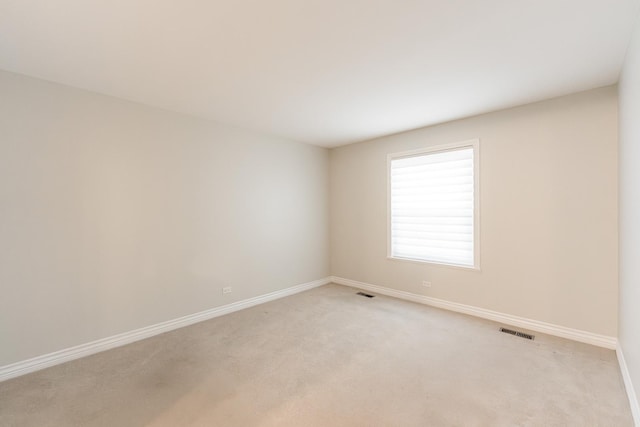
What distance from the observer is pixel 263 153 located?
162 inches

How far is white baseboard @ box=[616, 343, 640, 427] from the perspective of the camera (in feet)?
5.48

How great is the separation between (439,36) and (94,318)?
12.5 feet

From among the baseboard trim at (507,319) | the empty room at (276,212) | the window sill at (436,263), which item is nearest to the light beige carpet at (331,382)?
the empty room at (276,212)

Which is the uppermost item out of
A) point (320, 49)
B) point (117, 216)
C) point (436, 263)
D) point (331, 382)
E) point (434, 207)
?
point (320, 49)

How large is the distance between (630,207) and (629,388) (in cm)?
126

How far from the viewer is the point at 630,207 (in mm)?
1976

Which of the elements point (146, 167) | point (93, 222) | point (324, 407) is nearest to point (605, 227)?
point (324, 407)

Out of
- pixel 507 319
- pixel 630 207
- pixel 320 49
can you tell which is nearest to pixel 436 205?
pixel 507 319

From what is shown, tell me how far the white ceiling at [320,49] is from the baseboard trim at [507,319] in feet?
7.89

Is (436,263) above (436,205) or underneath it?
underneath

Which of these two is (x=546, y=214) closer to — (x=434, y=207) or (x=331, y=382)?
(x=434, y=207)

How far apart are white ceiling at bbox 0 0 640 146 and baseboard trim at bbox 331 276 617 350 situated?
7.89ft

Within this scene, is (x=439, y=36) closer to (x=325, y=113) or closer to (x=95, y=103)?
(x=325, y=113)

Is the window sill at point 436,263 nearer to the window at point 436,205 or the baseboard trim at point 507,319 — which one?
the window at point 436,205
